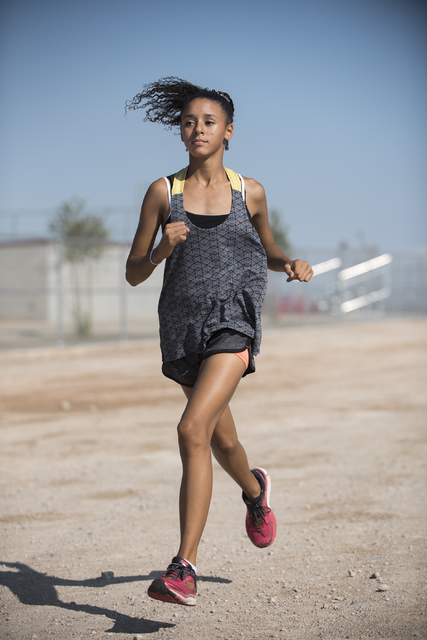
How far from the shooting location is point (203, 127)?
3.08 meters

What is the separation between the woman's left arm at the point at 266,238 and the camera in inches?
125

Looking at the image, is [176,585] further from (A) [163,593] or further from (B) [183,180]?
(B) [183,180]

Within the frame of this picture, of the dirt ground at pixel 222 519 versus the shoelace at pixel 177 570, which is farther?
the dirt ground at pixel 222 519

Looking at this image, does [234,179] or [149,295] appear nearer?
[234,179]

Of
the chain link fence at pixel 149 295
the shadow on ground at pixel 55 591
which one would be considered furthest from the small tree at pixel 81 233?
the shadow on ground at pixel 55 591

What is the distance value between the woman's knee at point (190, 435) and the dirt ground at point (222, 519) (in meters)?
0.72

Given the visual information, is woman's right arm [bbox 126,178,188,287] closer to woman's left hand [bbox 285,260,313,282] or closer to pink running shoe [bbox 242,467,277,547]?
woman's left hand [bbox 285,260,313,282]

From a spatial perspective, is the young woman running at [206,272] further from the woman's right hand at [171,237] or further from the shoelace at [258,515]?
the shoelace at [258,515]

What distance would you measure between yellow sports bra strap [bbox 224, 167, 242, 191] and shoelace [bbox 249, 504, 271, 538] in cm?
152

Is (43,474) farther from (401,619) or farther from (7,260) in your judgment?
(7,260)

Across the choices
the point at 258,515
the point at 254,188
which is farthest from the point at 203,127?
the point at 258,515

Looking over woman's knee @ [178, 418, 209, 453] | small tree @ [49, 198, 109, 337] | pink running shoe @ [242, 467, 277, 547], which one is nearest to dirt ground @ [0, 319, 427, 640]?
pink running shoe @ [242, 467, 277, 547]

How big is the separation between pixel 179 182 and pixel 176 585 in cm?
168

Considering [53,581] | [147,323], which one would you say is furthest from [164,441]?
[147,323]
